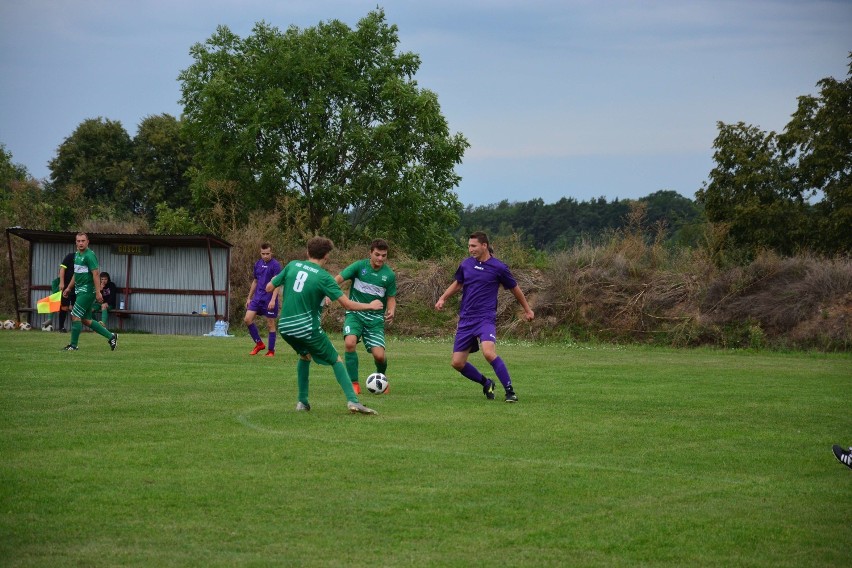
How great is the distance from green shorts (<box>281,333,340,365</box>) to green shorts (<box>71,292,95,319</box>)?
35.3 ft

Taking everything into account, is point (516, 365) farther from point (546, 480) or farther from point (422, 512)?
point (422, 512)

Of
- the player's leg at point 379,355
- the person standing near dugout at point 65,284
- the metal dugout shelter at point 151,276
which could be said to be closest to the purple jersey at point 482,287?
the player's leg at point 379,355

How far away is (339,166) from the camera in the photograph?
2068 inches

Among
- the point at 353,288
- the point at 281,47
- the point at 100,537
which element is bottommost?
the point at 100,537

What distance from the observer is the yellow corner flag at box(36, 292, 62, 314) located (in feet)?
105

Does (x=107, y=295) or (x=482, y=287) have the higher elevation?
(x=482, y=287)

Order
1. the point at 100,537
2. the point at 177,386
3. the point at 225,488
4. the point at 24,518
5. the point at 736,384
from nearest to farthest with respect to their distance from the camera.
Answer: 1. the point at 100,537
2. the point at 24,518
3. the point at 225,488
4. the point at 177,386
5. the point at 736,384

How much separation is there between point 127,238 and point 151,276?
139 cm

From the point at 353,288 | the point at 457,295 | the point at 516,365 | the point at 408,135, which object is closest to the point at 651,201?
the point at 408,135

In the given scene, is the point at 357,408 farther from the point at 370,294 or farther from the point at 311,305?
the point at 370,294

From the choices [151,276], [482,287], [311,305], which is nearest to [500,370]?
[482,287]

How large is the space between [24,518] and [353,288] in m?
8.75

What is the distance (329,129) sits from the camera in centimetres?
5188

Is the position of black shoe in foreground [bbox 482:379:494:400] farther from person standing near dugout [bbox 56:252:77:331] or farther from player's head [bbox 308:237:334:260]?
person standing near dugout [bbox 56:252:77:331]
